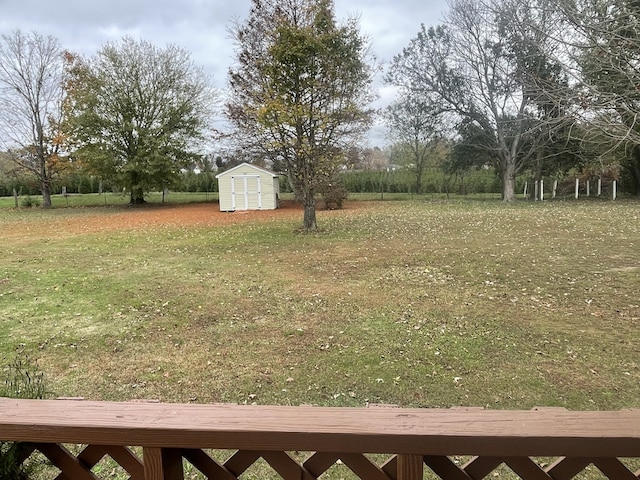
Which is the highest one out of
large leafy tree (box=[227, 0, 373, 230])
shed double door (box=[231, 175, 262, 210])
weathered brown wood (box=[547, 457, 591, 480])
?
large leafy tree (box=[227, 0, 373, 230])

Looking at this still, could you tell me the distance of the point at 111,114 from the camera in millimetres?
22344

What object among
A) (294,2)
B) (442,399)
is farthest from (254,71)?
(442,399)

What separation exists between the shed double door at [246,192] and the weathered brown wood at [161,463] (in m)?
21.4

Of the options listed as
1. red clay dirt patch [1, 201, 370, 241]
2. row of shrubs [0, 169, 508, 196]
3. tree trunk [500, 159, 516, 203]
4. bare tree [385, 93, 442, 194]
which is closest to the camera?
red clay dirt patch [1, 201, 370, 241]

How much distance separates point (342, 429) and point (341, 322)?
407cm

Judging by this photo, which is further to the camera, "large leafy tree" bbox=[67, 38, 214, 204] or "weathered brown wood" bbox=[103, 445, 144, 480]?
"large leafy tree" bbox=[67, 38, 214, 204]

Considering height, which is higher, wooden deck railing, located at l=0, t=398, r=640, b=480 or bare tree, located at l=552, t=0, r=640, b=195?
bare tree, located at l=552, t=0, r=640, b=195

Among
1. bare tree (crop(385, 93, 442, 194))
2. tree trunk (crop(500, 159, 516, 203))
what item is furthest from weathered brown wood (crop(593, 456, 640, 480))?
bare tree (crop(385, 93, 442, 194))

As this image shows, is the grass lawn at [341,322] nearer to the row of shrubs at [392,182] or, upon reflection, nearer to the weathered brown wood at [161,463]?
the weathered brown wood at [161,463]

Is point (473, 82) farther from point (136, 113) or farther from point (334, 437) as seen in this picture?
point (334, 437)

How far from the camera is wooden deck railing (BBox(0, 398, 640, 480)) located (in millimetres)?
951

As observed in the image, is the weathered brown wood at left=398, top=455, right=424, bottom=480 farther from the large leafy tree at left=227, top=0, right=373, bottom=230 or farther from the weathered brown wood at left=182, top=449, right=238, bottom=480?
the large leafy tree at left=227, top=0, right=373, bottom=230

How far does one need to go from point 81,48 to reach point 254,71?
22279mm

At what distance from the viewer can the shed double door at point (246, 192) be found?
22.0 meters
